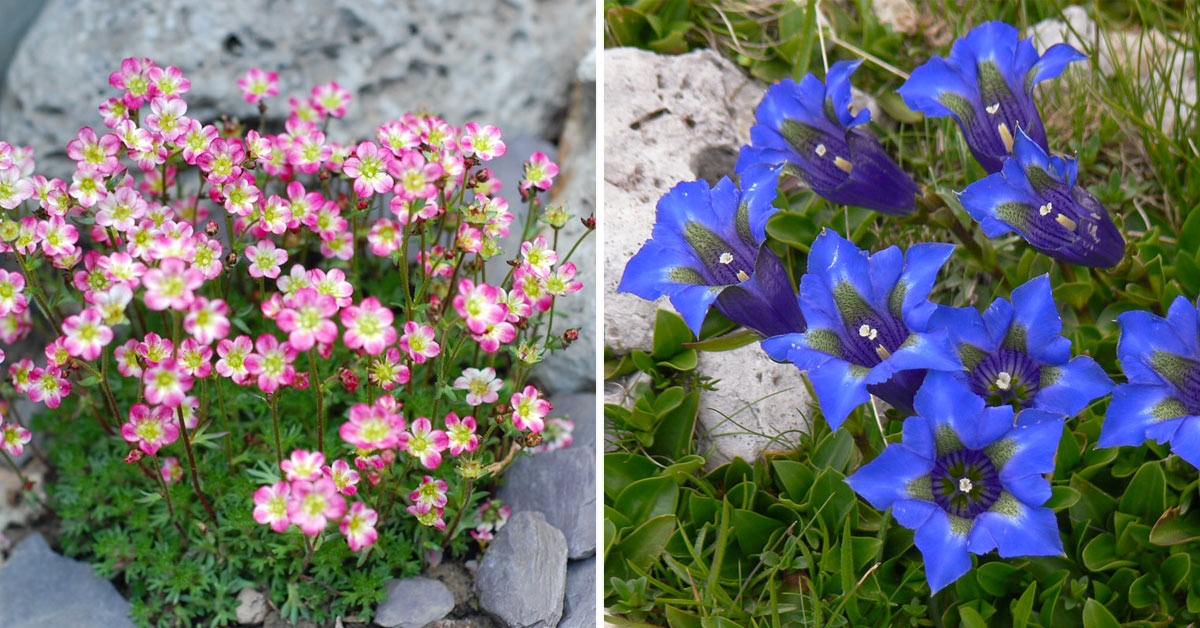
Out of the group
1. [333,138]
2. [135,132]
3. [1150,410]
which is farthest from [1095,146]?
[135,132]

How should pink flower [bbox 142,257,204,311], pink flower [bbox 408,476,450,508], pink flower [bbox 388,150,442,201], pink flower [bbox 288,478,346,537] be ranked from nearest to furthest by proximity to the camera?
pink flower [bbox 142,257,204,311] → pink flower [bbox 288,478,346,537] → pink flower [bbox 388,150,442,201] → pink flower [bbox 408,476,450,508]

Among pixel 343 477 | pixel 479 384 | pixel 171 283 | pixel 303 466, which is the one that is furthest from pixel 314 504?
pixel 479 384

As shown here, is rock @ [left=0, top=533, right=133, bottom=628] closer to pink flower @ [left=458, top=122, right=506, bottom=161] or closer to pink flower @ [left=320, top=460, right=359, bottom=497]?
pink flower @ [left=320, top=460, right=359, bottom=497]

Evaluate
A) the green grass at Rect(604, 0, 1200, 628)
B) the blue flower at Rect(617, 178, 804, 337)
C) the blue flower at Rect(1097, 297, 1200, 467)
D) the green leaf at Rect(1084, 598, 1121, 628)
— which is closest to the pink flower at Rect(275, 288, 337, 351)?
the blue flower at Rect(617, 178, 804, 337)

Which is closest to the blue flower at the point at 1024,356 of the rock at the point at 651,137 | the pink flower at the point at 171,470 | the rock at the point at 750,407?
the rock at the point at 750,407

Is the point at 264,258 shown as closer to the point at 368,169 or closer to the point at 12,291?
the point at 368,169

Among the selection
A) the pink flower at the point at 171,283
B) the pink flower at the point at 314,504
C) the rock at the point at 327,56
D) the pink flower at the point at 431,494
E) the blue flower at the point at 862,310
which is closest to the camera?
the pink flower at the point at 171,283

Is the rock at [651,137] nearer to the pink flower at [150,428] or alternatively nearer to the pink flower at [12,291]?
the pink flower at [150,428]
